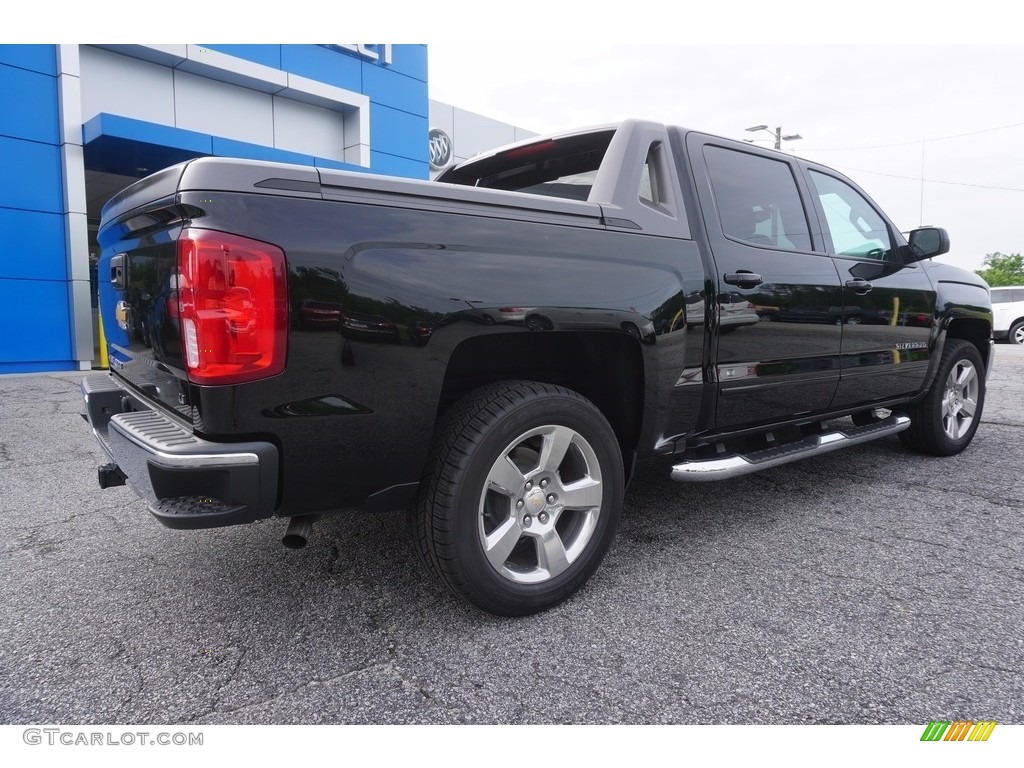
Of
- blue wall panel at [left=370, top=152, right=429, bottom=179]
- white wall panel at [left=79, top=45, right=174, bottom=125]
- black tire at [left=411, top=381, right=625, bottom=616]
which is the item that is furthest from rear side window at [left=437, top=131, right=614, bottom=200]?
blue wall panel at [left=370, top=152, right=429, bottom=179]

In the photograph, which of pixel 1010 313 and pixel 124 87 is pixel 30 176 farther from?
pixel 1010 313

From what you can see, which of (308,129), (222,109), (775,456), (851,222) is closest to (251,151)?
(222,109)

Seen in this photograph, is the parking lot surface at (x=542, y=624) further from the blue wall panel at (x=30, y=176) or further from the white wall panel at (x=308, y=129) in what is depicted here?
the white wall panel at (x=308, y=129)

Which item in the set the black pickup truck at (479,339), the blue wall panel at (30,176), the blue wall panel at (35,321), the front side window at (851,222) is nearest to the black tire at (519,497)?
the black pickup truck at (479,339)

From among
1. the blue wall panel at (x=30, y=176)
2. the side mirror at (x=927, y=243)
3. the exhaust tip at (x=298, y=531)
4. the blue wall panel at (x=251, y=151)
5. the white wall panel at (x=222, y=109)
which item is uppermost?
the white wall panel at (x=222, y=109)

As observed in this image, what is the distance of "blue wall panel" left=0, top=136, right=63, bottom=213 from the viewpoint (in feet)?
33.9

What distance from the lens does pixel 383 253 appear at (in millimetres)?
1969

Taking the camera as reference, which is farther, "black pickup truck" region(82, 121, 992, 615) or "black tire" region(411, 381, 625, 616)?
"black tire" region(411, 381, 625, 616)

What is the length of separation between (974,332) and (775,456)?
2704mm

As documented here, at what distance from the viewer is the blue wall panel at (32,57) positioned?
400 inches

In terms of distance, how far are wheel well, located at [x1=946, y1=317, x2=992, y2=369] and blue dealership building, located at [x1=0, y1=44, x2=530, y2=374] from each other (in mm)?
10946

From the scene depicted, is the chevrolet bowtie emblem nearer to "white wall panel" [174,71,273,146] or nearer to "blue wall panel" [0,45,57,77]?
"blue wall panel" [0,45,57,77]

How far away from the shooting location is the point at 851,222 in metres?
3.86

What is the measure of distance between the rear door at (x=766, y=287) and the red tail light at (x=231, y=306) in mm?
1812
